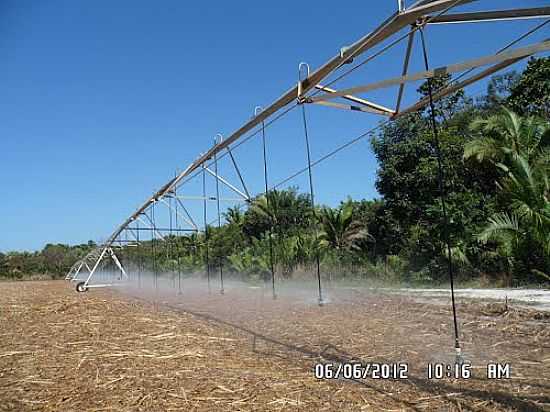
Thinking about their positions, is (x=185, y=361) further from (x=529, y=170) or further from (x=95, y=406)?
(x=529, y=170)

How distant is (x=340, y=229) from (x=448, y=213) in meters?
5.76

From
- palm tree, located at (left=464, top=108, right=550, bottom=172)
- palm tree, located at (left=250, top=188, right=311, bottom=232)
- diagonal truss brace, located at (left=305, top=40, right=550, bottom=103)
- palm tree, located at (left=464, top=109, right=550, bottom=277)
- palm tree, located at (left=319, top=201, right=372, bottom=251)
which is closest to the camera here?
diagonal truss brace, located at (left=305, top=40, right=550, bottom=103)

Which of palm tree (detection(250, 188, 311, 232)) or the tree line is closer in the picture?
the tree line

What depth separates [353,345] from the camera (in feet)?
17.3

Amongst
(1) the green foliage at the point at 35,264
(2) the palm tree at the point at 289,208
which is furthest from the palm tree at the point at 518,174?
(1) the green foliage at the point at 35,264

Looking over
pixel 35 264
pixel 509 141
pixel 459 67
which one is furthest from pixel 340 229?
pixel 35 264

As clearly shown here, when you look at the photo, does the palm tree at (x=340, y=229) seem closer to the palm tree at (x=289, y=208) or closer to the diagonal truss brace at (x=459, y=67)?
the palm tree at (x=289, y=208)

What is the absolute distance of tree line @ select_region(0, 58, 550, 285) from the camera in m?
11.5

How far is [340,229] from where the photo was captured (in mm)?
20156

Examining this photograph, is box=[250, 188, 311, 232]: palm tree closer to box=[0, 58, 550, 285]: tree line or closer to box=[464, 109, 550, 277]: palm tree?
box=[0, 58, 550, 285]: tree line

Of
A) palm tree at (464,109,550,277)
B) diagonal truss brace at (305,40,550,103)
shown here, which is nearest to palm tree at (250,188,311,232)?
palm tree at (464,109,550,277)

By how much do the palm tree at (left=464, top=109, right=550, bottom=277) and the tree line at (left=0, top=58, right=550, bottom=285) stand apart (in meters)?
0.03

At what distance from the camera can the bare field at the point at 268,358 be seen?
3.53m

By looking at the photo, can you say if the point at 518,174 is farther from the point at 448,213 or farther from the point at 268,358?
the point at 268,358
